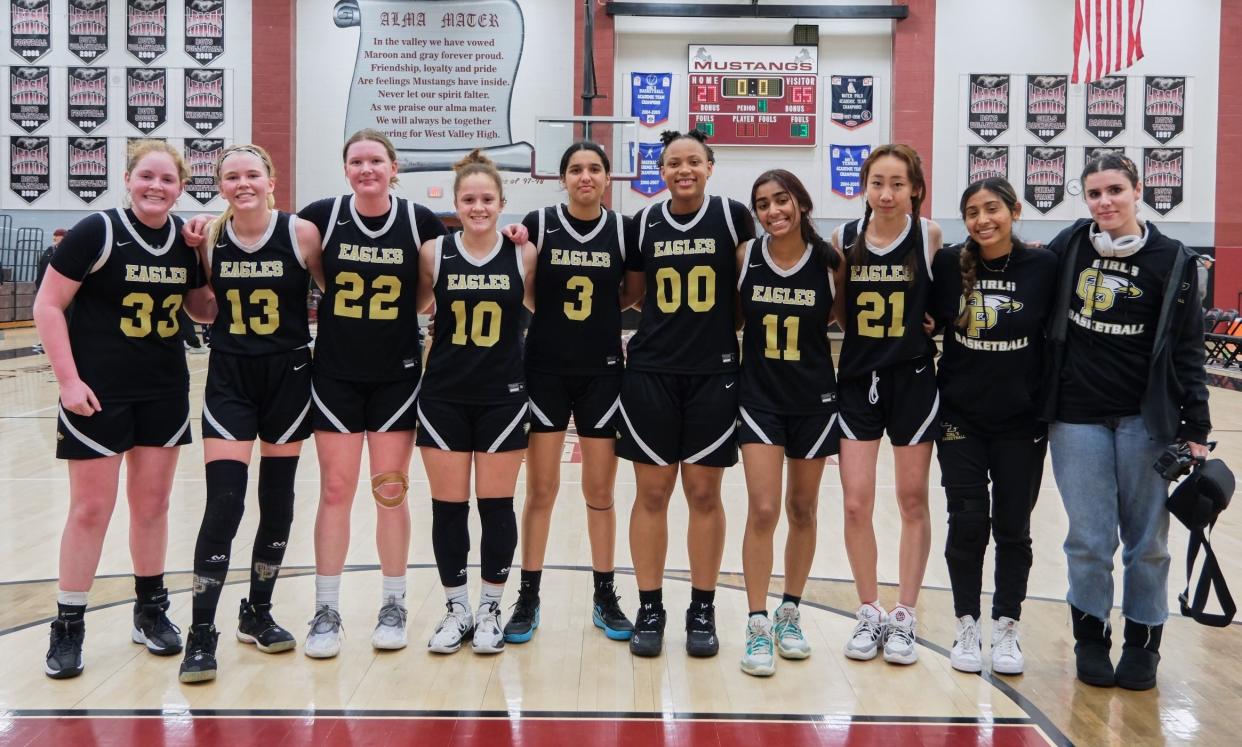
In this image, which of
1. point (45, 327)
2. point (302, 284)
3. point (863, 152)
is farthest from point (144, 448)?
point (863, 152)

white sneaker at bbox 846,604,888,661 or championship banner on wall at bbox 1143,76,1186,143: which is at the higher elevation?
championship banner on wall at bbox 1143,76,1186,143

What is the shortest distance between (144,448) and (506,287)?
1.18m

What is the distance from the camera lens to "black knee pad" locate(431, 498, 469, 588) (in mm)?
3244

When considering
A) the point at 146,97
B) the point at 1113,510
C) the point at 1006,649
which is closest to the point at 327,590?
the point at 1006,649

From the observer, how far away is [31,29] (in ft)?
55.2

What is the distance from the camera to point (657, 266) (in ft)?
10.6

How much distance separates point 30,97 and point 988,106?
15.6 metres

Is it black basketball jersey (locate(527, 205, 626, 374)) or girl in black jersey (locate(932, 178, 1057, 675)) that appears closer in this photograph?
girl in black jersey (locate(932, 178, 1057, 675))

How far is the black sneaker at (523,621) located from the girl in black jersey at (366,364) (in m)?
0.34

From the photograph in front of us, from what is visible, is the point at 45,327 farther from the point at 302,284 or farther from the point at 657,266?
the point at 657,266

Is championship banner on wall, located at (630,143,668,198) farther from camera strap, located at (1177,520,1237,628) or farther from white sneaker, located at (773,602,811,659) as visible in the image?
camera strap, located at (1177,520,1237,628)

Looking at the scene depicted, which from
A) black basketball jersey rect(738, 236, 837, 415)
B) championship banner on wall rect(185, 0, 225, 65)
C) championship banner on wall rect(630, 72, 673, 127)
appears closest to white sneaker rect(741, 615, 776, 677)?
black basketball jersey rect(738, 236, 837, 415)

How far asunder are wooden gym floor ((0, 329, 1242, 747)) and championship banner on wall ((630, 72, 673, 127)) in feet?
44.6

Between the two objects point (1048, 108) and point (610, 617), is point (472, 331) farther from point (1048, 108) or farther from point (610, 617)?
point (1048, 108)
